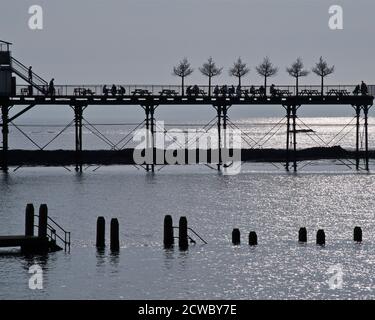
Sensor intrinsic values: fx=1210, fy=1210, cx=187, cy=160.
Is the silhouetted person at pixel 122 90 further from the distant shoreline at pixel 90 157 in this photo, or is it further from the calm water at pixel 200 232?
the distant shoreline at pixel 90 157

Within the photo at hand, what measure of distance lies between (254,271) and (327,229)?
18.0 meters

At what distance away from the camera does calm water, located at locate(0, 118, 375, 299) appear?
53.5 m

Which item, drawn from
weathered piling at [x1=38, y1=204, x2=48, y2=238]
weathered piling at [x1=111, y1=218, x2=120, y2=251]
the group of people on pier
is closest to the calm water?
weathered piling at [x1=111, y1=218, x2=120, y2=251]

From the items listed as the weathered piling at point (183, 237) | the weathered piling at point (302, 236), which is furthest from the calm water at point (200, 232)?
the weathered piling at point (183, 237)

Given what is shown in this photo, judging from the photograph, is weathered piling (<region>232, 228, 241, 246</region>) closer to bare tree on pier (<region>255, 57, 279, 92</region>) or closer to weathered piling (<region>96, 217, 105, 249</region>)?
weathered piling (<region>96, 217, 105, 249</region>)

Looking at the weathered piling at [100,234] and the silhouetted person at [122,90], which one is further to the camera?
the silhouetted person at [122,90]

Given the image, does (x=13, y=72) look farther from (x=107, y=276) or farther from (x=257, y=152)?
(x=107, y=276)

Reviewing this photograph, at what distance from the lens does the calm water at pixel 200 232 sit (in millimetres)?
53469

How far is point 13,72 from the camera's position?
10812cm

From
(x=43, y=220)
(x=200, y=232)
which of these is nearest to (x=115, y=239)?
(x=43, y=220)

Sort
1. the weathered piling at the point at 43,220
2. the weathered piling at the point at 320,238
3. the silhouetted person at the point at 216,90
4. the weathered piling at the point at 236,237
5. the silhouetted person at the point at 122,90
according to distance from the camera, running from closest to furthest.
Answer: the weathered piling at the point at 43,220, the weathered piling at the point at 236,237, the weathered piling at the point at 320,238, the silhouetted person at the point at 122,90, the silhouetted person at the point at 216,90

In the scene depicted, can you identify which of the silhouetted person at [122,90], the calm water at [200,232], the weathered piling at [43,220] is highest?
the silhouetted person at [122,90]

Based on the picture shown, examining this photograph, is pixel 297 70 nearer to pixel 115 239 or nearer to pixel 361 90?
pixel 361 90
